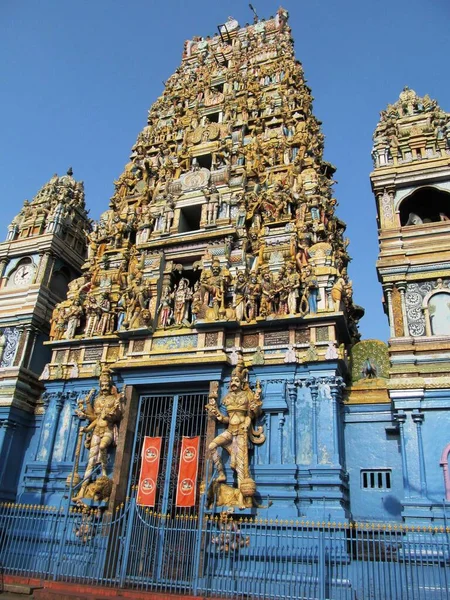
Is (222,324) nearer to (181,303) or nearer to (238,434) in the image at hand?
(181,303)

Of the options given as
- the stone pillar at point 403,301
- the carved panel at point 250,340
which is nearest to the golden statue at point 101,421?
the carved panel at point 250,340

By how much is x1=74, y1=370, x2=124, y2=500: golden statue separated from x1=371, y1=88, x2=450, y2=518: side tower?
25.5 feet

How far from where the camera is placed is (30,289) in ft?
66.4

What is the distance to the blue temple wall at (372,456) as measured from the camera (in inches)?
508

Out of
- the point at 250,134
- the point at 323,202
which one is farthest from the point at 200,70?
the point at 323,202

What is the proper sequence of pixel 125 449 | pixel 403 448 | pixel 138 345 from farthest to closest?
1. pixel 138 345
2. pixel 125 449
3. pixel 403 448

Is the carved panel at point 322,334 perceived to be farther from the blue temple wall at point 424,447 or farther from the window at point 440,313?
the window at point 440,313

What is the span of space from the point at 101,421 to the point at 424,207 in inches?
506

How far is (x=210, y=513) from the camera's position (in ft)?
40.4

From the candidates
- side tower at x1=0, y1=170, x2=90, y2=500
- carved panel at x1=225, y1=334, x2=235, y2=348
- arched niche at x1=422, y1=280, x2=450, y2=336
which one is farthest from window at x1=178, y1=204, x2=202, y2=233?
arched niche at x1=422, y1=280, x2=450, y2=336

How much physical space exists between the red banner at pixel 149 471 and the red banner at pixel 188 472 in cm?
79

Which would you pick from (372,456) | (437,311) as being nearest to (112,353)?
(372,456)

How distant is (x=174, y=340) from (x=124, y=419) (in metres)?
2.73

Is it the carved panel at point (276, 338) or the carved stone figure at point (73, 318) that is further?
the carved stone figure at point (73, 318)
